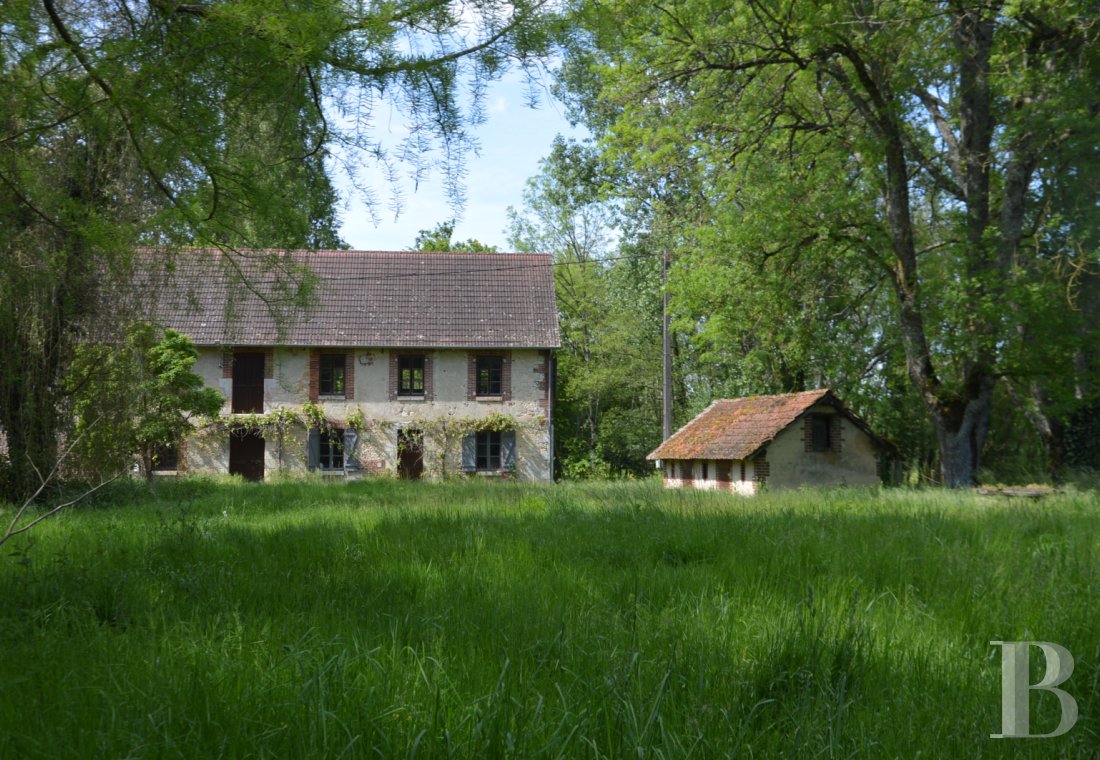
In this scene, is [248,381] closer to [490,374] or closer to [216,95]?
[490,374]

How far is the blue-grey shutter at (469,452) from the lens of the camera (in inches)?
1216

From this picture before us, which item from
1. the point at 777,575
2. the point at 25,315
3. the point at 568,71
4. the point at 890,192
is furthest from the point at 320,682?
the point at 890,192

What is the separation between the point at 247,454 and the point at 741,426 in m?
17.2

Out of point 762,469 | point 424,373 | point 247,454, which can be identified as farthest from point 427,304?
point 762,469

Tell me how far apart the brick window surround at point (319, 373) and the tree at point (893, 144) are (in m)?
14.8

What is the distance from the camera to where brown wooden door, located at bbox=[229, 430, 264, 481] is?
1214 inches

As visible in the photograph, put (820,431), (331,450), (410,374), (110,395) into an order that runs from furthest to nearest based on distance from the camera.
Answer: (410,374) < (331,450) < (820,431) < (110,395)

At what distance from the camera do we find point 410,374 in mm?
31562

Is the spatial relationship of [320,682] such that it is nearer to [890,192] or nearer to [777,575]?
[777,575]

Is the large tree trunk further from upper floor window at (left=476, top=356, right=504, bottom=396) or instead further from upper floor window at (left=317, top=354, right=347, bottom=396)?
upper floor window at (left=317, top=354, right=347, bottom=396)

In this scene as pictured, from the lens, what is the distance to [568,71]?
4.86m

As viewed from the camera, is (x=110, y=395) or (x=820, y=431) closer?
(x=110, y=395)

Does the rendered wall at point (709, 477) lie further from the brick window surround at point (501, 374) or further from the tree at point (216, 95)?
the tree at point (216, 95)

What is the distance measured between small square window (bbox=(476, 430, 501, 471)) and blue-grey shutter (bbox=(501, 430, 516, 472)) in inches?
Answer: 10.6
